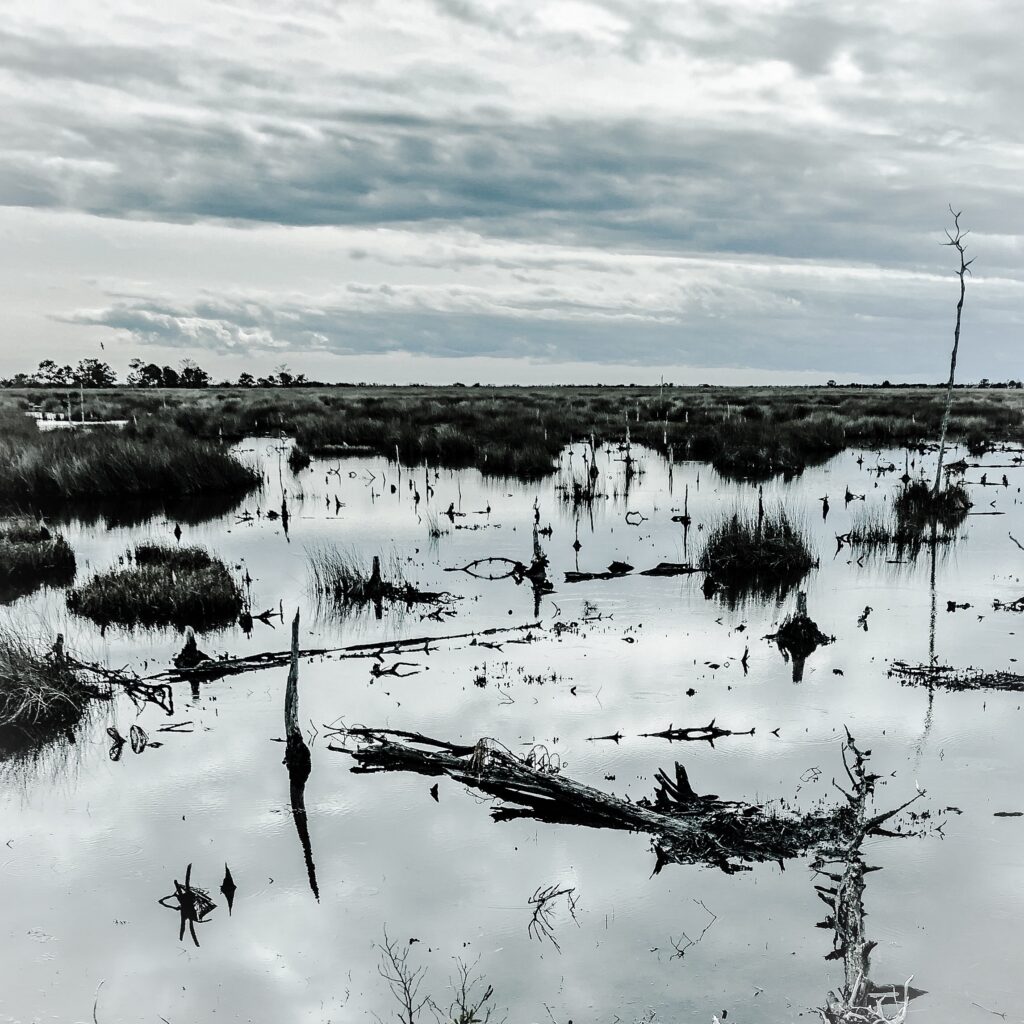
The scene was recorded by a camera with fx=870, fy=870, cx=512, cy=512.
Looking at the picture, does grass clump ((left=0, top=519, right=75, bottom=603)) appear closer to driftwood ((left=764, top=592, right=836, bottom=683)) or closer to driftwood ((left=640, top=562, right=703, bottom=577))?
driftwood ((left=640, top=562, right=703, bottom=577))

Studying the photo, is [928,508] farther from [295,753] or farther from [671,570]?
[295,753]

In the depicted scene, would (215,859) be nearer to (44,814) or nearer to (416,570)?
(44,814)

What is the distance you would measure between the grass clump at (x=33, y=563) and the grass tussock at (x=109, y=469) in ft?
25.1

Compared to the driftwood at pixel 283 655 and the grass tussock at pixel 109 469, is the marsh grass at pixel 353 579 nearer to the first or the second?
the driftwood at pixel 283 655

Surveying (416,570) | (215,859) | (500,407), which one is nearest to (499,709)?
(215,859)

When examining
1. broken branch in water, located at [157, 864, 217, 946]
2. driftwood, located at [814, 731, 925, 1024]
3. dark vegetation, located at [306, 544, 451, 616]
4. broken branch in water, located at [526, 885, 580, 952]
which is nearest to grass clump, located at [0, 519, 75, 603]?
dark vegetation, located at [306, 544, 451, 616]

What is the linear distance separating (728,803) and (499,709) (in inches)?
121

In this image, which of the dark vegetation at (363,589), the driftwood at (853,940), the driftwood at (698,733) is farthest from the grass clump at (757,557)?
the driftwood at (853,940)

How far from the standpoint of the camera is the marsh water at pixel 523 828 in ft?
17.1

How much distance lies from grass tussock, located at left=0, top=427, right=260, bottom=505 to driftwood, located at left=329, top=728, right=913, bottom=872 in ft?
69.6

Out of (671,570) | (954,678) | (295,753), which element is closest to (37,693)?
(295,753)

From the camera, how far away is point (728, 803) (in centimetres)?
699

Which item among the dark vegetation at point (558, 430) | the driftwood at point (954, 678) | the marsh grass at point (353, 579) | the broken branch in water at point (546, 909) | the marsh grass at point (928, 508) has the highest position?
the dark vegetation at point (558, 430)

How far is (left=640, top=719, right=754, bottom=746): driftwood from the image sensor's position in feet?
28.1
